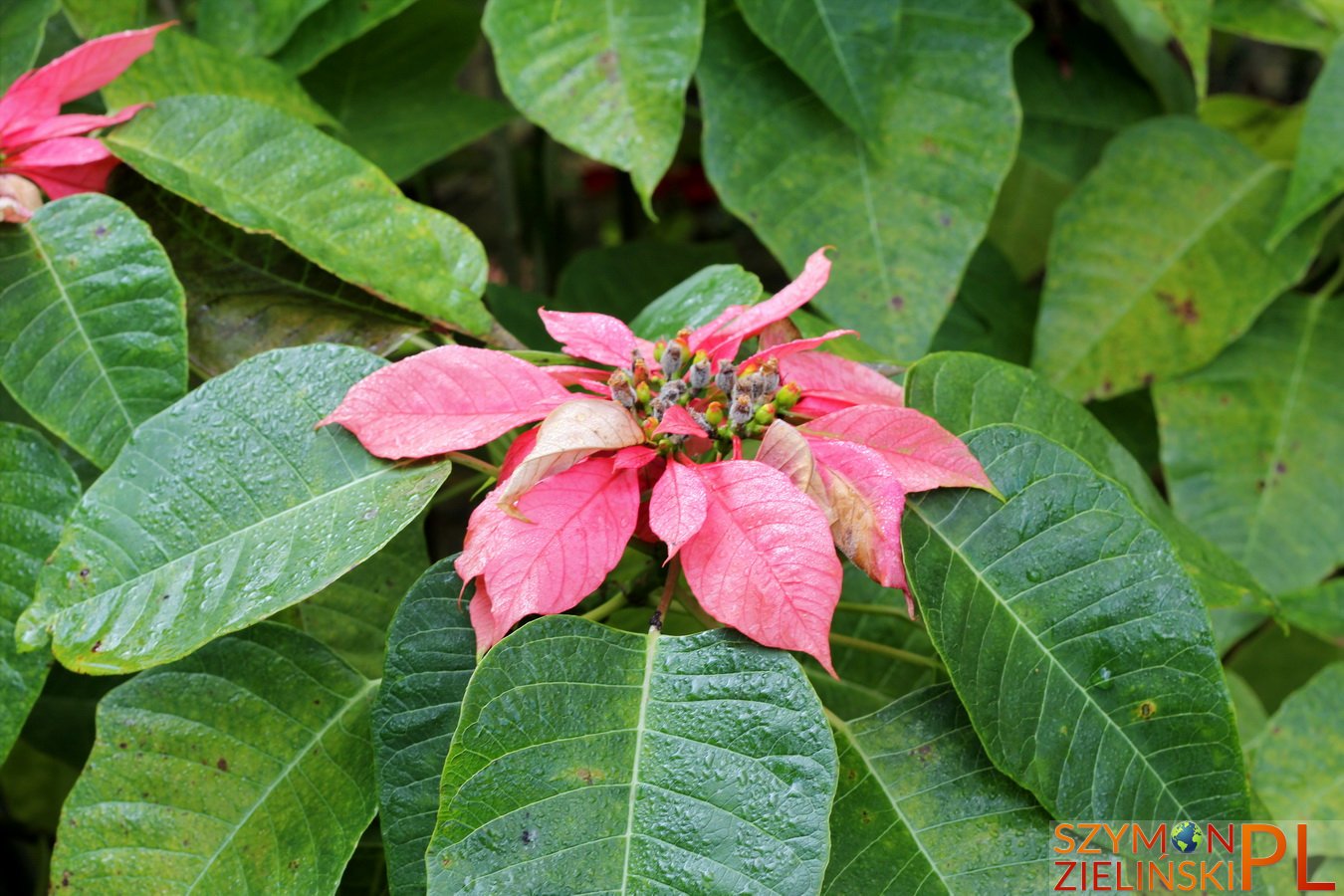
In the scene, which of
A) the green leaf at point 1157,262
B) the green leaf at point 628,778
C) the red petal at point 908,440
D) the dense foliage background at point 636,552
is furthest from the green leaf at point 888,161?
the green leaf at point 628,778

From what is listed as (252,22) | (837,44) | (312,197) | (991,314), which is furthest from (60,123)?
(991,314)

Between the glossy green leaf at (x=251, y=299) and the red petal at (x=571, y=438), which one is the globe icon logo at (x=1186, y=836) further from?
the glossy green leaf at (x=251, y=299)

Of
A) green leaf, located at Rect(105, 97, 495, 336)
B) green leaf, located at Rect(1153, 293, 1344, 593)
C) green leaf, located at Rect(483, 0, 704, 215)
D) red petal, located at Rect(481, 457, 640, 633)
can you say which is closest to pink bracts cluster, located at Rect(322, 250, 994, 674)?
red petal, located at Rect(481, 457, 640, 633)

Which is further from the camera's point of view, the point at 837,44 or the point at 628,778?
the point at 837,44

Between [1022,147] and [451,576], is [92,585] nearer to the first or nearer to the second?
[451,576]

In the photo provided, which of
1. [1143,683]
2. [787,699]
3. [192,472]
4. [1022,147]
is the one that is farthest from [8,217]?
[1022,147]

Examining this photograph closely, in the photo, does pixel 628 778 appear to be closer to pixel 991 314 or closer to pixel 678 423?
pixel 678 423
